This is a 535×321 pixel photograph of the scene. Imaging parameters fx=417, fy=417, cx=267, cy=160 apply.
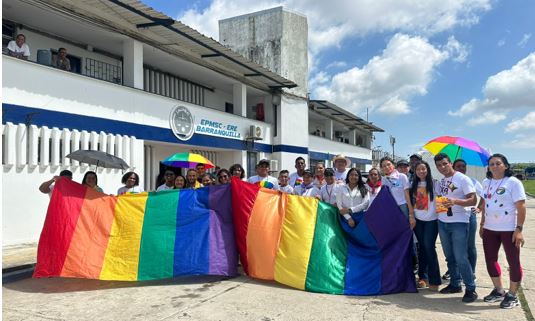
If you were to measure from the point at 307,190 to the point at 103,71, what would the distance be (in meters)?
8.11

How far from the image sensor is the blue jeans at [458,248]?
4.75m

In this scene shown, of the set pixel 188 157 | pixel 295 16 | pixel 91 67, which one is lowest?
pixel 188 157

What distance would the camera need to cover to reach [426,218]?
5152 millimetres

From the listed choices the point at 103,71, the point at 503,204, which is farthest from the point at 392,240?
the point at 103,71

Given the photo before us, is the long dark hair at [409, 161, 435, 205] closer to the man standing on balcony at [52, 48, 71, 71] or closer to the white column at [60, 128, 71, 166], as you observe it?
the white column at [60, 128, 71, 166]

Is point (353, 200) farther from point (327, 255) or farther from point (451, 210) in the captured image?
point (451, 210)

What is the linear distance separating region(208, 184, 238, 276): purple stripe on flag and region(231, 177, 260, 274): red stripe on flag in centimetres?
8

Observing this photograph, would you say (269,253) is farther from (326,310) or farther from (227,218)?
(326,310)

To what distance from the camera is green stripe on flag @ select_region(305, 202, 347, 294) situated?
518cm

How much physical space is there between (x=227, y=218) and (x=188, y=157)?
3378mm

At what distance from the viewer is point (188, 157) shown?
29.3 ft

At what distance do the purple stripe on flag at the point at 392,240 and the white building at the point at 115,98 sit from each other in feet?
22.4

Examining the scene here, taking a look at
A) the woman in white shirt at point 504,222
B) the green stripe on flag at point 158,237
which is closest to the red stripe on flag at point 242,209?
the green stripe on flag at point 158,237

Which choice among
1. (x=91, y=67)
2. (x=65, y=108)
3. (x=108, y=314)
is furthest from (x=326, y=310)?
(x=91, y=67)
